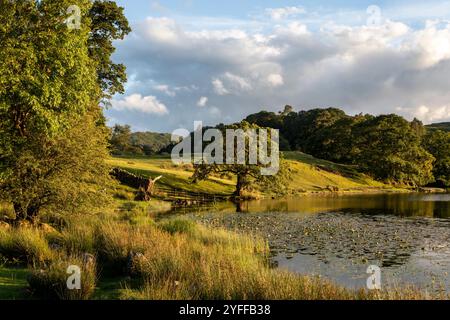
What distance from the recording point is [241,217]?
47.1 meters

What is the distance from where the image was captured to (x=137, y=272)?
17250mm

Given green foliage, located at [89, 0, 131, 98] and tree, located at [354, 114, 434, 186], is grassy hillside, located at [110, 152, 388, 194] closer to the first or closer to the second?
tree, located at [354, 114, 434, 186]

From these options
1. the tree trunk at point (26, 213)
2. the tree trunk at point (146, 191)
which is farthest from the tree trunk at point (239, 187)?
the tree trunk at point (26, 213)

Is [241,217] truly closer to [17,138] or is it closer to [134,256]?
[17,138]

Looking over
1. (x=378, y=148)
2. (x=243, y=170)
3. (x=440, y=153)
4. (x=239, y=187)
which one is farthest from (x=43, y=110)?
(x=440, y=153)

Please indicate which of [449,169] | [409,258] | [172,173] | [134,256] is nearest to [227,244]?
[134,256]

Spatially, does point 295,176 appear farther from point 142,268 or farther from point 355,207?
point 142,268

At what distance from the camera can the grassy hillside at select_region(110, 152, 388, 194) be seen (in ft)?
253

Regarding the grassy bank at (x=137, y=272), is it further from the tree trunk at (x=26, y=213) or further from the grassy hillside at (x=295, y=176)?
the grassy hillside at (x=295, y=176)

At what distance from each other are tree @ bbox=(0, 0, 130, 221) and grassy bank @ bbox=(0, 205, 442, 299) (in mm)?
4978

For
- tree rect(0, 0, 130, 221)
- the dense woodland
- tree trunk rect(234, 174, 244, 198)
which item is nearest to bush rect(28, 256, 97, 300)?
tree rect(0, 0, 130, 221)

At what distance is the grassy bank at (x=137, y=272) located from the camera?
43.6ft

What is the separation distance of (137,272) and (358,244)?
1901cm

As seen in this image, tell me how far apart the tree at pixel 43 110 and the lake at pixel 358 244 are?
1140 cm
